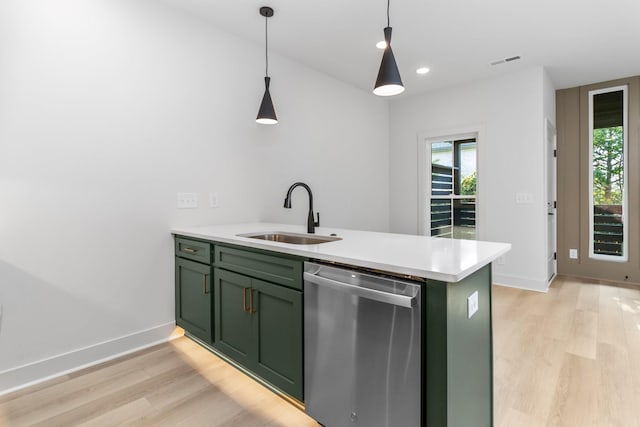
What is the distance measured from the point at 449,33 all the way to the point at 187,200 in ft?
9.00

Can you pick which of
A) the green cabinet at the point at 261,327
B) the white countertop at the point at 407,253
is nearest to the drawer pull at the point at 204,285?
the green cabinet at the point at 261,327

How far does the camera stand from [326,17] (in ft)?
A: 8.78

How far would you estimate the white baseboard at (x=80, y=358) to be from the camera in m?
1.89

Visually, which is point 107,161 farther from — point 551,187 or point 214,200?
point 551,187

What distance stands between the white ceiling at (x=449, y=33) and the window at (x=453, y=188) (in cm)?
99

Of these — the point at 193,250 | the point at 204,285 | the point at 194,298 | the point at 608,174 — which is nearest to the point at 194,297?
the point at 194,298

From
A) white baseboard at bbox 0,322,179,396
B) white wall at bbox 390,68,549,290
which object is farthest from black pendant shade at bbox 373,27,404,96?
white wall at bbox 390,68,549,290

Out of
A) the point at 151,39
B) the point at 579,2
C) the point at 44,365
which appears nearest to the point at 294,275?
the point at 44,365

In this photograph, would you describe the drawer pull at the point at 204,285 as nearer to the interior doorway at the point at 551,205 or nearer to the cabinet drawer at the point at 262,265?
the cabinet drawer at the point at 262,265

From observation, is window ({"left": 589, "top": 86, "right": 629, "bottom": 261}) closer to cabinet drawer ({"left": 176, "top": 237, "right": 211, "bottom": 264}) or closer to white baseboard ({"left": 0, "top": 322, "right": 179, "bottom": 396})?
cabinet drawer ({"left": 176, "top": 237, "right": 211, "bottom": 264})

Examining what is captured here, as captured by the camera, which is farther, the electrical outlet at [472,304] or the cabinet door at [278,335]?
the cabinet door at [278,335]

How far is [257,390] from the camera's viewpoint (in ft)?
6.18

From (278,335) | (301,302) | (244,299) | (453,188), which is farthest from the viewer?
(453,188)

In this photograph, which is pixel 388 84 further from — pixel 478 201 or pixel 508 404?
pixel 478 201
